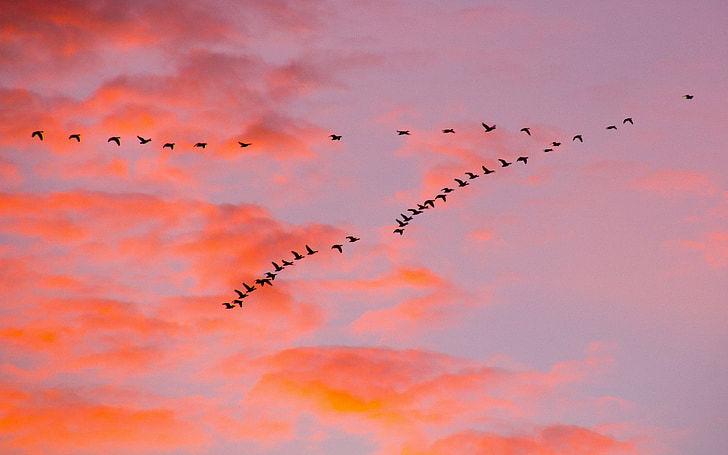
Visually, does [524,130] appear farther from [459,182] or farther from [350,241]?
[350,241]

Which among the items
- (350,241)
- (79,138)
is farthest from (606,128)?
(79,138)

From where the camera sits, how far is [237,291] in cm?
16750

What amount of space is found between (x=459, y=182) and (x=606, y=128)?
68.0 ft

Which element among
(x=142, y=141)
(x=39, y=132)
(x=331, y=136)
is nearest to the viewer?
(x=39, y=132)

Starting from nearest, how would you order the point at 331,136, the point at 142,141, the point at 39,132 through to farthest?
the point at 39,132
the point at 142,141
the point at 331,136

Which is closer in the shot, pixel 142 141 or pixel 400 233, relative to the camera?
pixel 142 141

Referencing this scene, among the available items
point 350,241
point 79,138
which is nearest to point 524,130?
point 350,241

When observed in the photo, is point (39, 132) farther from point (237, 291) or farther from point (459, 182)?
point (459, 182)

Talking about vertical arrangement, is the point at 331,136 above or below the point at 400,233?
above

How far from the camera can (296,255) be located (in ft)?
547

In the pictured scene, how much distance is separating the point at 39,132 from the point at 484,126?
54975 millimetres

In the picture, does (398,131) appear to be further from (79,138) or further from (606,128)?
(79,138)

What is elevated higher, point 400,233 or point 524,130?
point 524,130

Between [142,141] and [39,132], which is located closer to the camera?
[39,132]
